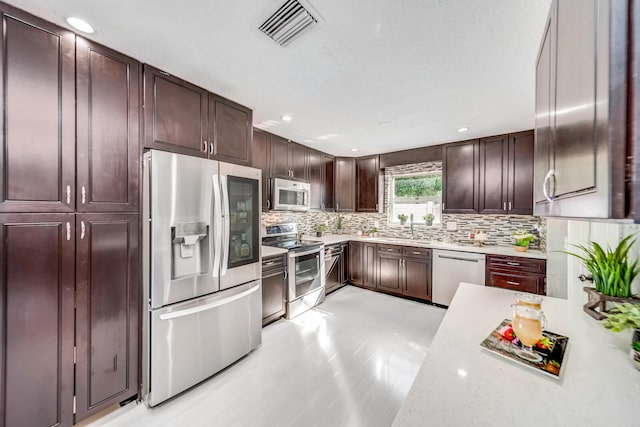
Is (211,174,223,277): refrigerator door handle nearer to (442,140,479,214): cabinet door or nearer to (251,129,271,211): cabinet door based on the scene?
(251,129,271,211): cabinet door

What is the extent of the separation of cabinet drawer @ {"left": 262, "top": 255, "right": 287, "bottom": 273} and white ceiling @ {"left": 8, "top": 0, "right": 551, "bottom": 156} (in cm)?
167

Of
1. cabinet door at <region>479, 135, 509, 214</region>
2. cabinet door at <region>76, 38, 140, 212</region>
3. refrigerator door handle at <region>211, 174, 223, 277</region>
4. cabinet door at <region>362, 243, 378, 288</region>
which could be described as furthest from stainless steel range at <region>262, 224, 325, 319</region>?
cabinet door at <region>479, 135, 509, 214</region>

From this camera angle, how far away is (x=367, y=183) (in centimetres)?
455

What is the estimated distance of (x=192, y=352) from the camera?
1.85 meters

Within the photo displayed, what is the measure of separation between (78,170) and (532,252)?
455 cm

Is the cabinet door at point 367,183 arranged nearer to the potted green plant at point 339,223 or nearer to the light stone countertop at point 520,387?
the potted green plant at point 339,223

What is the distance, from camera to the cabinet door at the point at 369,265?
4.10 m

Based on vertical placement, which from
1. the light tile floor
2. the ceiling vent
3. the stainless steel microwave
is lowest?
the light tile floor

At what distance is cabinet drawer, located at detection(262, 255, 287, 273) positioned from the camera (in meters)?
2.77

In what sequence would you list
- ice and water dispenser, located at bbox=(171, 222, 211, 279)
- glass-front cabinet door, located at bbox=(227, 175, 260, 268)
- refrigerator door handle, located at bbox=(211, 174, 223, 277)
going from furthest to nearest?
glass-front cabinet door, located at bbox=(227, 175, 260, 268) → refrigerator door handle, located at bbox=(211, 174, 223, 277) → ice and water dispenser, located at bbox=(171, 222, 211, 279)

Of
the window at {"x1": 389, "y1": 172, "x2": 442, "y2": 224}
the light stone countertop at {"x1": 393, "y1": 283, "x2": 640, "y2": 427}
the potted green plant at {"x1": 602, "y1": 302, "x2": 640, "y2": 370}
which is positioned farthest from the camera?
the window at {"x1": 389, "y1": 172, "x2": 442, "y2": 224}

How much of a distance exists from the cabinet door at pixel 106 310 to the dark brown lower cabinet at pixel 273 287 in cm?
125

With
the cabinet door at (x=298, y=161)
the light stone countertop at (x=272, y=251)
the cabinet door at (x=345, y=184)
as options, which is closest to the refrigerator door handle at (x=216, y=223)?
the light stone countertop at (x=272, y=251)

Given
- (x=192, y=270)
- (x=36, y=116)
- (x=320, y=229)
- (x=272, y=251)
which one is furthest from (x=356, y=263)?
(x=36, y=116)
